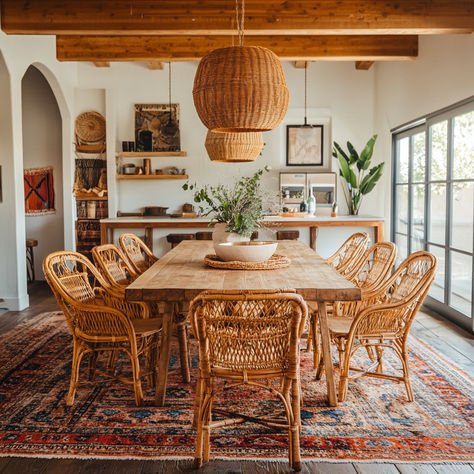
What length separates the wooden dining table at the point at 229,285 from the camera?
9.17 feet

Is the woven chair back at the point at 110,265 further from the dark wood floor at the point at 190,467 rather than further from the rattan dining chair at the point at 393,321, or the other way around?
the rattan dining chair at the point at 393,321

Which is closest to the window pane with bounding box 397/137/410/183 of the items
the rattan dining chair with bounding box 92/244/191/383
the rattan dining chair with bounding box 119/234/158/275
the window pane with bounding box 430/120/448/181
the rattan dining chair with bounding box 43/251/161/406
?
the window pane with bounding box 430/120/448/181

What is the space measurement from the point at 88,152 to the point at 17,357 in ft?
15.6

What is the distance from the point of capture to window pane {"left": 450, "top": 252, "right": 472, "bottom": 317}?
5117 millimetres

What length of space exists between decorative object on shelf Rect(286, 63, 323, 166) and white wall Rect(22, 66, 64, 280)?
3617 millimetres

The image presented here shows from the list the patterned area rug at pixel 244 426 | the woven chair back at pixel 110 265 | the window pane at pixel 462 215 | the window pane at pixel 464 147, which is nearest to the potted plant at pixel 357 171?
the window pane at pixel 464 147

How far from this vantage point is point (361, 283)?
4.20 metres

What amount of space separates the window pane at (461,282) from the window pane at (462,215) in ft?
0.40

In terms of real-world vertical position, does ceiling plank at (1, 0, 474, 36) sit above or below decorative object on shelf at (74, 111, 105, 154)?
above

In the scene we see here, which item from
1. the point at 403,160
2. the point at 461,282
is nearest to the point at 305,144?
the point at 403,160

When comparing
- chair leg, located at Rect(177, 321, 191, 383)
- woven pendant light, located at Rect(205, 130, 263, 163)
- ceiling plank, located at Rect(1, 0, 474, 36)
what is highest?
ceiling plank, located at Rect(1, 0, 474, 36)

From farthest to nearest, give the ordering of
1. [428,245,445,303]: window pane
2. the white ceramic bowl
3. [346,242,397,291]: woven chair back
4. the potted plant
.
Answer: the potted plant < [428,245,445,303]: window pane < [346,242,397,291]: woven chair back < the white ceramic bowl

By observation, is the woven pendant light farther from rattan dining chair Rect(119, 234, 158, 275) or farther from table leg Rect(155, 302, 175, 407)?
table leg Rect(155, 302, 175, 407)

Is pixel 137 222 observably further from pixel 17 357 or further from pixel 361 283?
pixel 361 283
